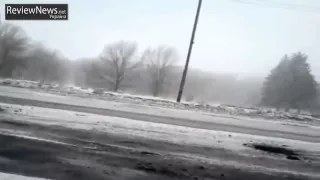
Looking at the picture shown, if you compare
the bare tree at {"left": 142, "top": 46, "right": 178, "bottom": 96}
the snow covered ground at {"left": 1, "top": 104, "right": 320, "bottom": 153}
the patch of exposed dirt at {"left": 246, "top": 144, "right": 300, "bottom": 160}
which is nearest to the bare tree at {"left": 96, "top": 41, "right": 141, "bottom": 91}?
the bare tree at {"left": 142, "top": 46, "right": 178, "bottom": 96}

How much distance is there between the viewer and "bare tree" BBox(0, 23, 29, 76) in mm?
4504

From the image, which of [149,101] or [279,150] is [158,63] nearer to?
[149,101]

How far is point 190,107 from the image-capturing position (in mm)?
4664

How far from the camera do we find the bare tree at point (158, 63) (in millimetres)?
4518

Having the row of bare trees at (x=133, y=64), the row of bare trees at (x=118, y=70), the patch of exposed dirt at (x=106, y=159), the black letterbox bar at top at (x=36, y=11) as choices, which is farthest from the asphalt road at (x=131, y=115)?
the black letterbox bar at top at (x=36, y=11)

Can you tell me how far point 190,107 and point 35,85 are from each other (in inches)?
132

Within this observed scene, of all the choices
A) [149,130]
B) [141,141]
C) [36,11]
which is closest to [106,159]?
[141,141]

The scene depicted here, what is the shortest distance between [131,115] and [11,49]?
286 centimetres

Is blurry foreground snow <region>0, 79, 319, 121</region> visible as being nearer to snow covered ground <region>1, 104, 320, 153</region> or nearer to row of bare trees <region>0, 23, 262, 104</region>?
row of bare trees <region>0, 23, 262, 104</region>

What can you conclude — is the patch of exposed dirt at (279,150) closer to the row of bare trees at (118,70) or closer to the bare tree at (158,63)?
the row of bare trees at (118,70)

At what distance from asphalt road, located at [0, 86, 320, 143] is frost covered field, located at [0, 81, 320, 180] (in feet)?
0.06

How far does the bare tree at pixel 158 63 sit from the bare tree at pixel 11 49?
8.21 ft

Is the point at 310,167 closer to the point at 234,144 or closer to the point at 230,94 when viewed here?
the point at 234,144

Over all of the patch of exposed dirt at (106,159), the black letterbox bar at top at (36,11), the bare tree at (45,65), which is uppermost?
the black letterbox bar at top at (36,11)
